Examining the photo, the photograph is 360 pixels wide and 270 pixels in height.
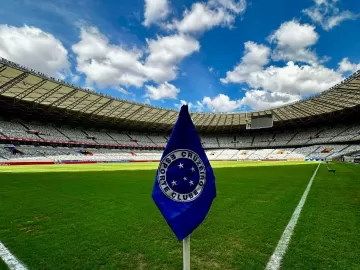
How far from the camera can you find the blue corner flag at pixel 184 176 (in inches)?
90.6

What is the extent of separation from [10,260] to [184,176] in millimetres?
2868

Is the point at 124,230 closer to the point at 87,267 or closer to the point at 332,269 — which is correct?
the point at 87,267

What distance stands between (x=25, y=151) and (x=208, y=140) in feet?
193

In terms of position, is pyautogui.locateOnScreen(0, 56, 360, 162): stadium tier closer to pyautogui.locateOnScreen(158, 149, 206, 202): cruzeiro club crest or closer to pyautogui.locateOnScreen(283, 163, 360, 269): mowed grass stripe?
pyautogui.locateOnScreen(283, 163, 360, 269): mowed grass stripe

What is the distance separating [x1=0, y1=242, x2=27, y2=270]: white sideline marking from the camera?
2971 mm

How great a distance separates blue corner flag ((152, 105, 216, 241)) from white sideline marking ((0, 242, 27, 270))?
2.24m

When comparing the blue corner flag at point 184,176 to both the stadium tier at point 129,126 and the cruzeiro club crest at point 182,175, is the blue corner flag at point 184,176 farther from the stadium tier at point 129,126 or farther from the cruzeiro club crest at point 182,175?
the stadium tier at point 129,126

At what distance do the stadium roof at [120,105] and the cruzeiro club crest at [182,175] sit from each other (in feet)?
116

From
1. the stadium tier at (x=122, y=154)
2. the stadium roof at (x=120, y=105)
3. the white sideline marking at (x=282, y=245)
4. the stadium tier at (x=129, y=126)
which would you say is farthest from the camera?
the stadium tier at (x=122, y=154)

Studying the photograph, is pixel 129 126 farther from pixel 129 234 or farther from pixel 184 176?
pixel 184 176

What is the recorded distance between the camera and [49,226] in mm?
4766

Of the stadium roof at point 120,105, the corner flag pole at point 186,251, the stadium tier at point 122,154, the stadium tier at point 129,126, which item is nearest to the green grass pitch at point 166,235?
the corner flag pole at point 186,251

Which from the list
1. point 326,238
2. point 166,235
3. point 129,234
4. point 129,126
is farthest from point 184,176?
point 129,126

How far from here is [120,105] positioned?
5159 cm
